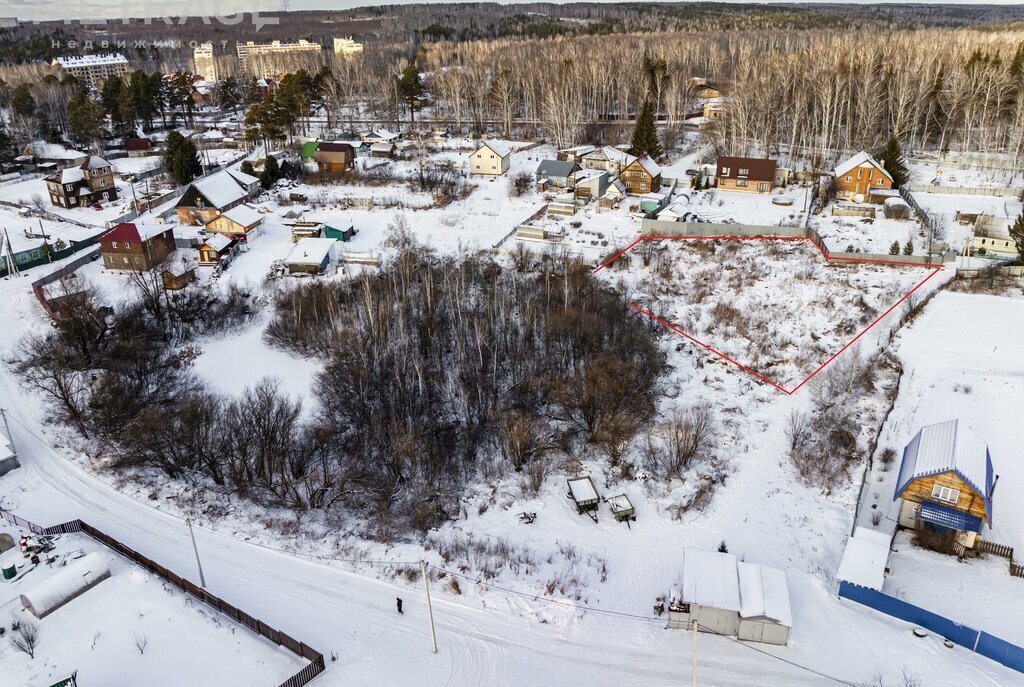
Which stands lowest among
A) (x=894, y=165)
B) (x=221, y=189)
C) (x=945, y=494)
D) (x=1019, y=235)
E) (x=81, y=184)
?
(x=945, y=494)

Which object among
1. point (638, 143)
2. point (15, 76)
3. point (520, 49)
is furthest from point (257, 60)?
point (638, 143)

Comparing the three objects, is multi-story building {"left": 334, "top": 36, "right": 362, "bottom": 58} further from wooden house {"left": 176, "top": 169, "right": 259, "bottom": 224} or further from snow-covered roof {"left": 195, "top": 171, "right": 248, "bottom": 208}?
wooden house {"left": 176, "top": 169, "right": 259, "bottom": 224}

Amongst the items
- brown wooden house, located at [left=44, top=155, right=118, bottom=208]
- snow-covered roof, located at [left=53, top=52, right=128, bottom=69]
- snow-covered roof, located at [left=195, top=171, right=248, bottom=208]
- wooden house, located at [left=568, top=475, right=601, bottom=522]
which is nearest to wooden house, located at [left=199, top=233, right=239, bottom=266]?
snow-covered roof, located at [left=195, top=171, right=248, bottom=208]

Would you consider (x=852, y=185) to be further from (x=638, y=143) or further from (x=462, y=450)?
(x=462, y=450)

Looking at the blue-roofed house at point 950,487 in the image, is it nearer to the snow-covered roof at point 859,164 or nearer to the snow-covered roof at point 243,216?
the snow-covered roof at point 859,164

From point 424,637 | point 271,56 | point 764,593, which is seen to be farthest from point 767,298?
point 271,56

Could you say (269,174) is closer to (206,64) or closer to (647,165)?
(647,165)
